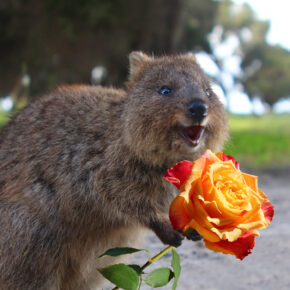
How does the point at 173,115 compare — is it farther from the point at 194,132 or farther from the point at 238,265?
the point at 238,265

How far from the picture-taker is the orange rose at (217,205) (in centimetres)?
231

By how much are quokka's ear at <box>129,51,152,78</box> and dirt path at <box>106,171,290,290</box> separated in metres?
1.79

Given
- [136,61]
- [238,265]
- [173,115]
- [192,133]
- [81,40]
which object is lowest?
[238,265]

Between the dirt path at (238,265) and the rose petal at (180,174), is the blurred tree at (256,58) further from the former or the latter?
the rose petal at (180,174)

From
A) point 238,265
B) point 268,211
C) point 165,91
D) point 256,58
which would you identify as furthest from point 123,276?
point 256,58

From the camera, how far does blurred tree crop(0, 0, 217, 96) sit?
1185 centimetres

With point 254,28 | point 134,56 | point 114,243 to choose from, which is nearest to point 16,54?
point 134,56

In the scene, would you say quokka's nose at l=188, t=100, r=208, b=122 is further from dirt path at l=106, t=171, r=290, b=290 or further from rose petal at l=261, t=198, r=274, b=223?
dirt path at l=106, t=171, r=290, b=290

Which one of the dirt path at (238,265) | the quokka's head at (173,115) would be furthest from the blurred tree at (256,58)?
the quokka's head at (173,115)

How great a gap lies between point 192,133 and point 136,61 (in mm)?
1201

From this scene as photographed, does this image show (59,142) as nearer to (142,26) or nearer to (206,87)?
(206,87)

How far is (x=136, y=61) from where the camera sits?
13.1 feet

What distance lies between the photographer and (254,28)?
145ft

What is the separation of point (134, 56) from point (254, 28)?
4311cm
